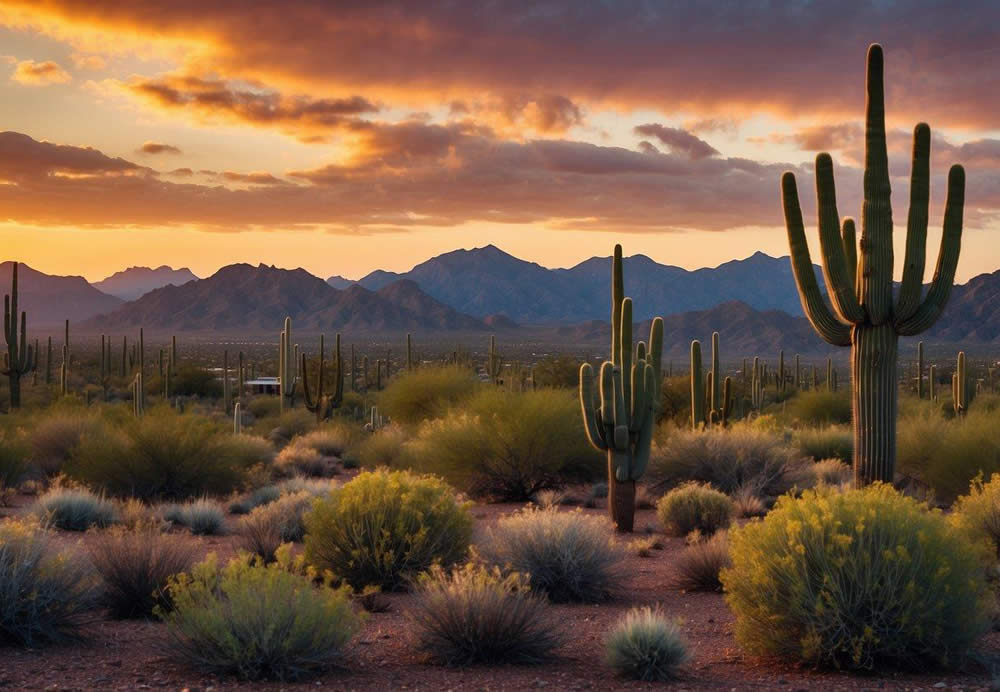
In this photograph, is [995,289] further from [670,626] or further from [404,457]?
[670,626]

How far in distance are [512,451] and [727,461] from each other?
13.9 feet

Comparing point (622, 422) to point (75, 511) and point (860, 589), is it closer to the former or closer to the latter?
point (860, 589)

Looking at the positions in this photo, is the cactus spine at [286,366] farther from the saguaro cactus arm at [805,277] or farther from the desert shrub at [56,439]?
the saguaro cactus arm at [805,277]

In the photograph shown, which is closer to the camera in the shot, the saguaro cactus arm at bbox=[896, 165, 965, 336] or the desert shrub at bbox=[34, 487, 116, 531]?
the saguaro cactus arm at bbox=[896, 165, 965, 336]

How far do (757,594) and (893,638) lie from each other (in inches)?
45.4

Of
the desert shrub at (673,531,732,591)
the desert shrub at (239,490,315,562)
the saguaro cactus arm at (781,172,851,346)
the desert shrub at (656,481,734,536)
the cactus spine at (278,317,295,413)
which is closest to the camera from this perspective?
the desert shrub at (673,531,732,591)

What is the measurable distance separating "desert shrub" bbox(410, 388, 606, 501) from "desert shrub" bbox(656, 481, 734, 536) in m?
4.61

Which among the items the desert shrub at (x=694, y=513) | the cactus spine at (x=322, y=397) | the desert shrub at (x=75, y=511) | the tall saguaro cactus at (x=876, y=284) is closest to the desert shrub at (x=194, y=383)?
the cactus spine at (x=322, y=397)

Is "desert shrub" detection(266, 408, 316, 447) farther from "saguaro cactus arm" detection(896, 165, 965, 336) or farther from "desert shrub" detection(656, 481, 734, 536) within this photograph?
"saguaro cactus arm" detection(896, 165, 965, 336)

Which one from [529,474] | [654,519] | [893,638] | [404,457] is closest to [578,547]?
[893,638]

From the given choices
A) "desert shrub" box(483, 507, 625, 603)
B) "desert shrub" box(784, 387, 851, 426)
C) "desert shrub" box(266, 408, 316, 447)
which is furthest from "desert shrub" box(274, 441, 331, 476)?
"desert shrub" box(784, 387, 851, 426)

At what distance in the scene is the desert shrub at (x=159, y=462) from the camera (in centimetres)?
2144

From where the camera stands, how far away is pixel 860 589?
9.45 meters

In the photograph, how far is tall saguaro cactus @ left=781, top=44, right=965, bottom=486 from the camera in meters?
14.7
